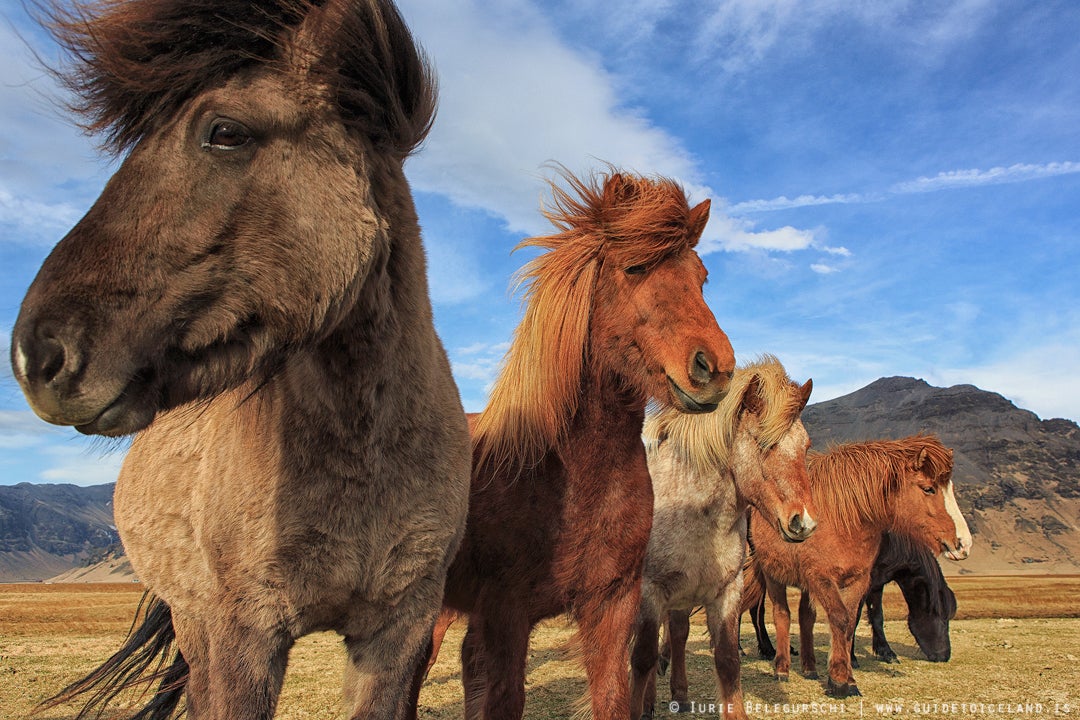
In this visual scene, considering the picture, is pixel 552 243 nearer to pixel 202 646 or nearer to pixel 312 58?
pixel 312 58

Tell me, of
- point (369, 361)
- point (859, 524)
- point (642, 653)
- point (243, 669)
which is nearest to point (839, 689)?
point (859, 524)

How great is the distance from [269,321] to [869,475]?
881 cm

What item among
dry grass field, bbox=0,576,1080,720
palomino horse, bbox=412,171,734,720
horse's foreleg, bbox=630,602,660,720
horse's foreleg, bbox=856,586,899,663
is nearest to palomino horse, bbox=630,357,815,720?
horse's foreleg, bbox=630,602,660,720

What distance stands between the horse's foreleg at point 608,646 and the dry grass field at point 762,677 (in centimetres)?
30

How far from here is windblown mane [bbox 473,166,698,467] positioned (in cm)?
386

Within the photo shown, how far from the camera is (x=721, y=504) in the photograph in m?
6.29

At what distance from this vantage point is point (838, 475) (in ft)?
30.0

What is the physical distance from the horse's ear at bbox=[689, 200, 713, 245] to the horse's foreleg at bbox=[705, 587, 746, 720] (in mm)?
3357

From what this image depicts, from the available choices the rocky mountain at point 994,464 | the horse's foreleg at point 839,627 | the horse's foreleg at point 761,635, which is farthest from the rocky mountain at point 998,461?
the horse's foreleg at point 839,627

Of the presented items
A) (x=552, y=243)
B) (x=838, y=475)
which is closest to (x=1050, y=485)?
(x=838, y=475)

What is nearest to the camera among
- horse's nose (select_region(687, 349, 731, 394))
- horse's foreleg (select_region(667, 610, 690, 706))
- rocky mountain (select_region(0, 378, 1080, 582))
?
horse's nose (select_region(687, 349, 731, 394))

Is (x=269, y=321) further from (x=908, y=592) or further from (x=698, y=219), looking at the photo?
(x=908, y=592)

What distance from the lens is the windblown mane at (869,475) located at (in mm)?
8688

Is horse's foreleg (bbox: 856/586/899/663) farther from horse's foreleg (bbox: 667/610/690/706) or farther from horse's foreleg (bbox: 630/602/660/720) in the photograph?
horse's foreleg (bbox: 630/602/660/720)
